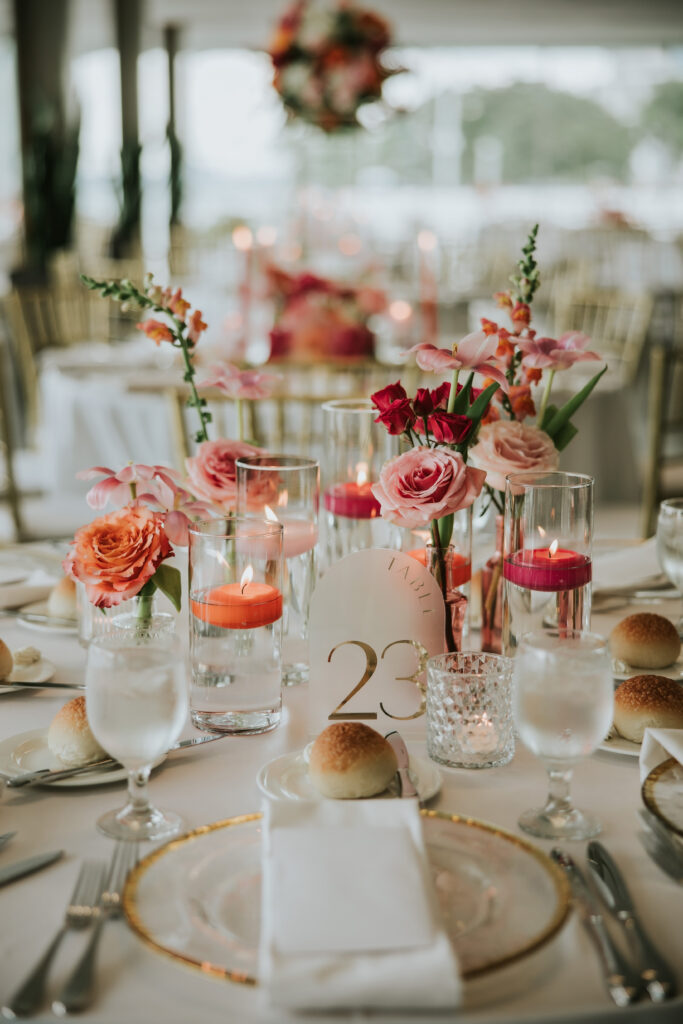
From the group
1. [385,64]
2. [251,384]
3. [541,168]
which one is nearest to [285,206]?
[541,168]

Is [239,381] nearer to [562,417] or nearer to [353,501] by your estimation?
[353,501]

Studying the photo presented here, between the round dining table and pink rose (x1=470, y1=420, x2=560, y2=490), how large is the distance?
1.00ft

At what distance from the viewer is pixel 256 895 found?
30.7 inches

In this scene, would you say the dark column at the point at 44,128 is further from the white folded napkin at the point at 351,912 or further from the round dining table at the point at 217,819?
the white folded napkin at the point at 351,912

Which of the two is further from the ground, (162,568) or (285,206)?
(285,206)

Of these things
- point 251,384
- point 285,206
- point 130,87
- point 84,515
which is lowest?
point 84,515

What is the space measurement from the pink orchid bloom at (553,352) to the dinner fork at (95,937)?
26.0 inches

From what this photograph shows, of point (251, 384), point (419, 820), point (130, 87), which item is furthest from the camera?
point (130, 87)

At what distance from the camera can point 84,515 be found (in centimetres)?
292

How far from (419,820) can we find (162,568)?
44 cm

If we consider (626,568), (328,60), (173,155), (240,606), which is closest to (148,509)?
(240,606)

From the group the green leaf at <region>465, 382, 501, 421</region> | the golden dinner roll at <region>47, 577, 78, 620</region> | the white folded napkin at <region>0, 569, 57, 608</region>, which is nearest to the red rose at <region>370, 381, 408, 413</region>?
the green leaf at <region>465, 382, 501, 421</region>

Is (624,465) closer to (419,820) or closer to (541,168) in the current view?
(419,820)

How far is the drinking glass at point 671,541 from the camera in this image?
4.40 ft
